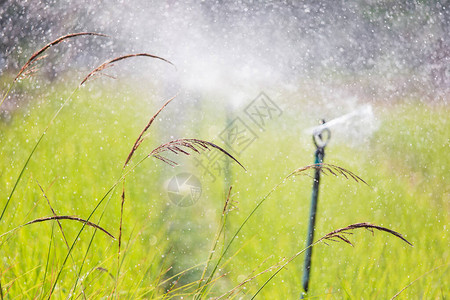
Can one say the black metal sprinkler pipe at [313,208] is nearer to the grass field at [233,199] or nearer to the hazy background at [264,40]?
the grass field at [233,199]

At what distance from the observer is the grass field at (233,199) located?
236 centimetres

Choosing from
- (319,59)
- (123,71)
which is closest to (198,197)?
(123,71)

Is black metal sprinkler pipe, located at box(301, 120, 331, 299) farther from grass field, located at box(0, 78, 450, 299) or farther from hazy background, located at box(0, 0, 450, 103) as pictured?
hazy background, located at box(0, 0, 450, 103)

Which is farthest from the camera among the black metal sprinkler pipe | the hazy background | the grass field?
the hazy background

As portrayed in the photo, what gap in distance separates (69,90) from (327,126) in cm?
190

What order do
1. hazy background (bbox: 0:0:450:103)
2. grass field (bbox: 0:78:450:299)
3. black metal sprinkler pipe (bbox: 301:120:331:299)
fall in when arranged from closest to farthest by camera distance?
black metal sprinkler pipe (bbox: 301:120:331:299)
grass field (bbox: 0:78:450:299)
hazy background (bbox: 0:0:450:103)

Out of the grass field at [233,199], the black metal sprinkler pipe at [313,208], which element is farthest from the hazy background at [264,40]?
the black metal sprinkler pipe at [313,208]

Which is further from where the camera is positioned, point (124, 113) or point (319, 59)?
point (319, 59)

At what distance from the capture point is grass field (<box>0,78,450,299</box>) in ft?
7.75

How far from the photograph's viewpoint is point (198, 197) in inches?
116

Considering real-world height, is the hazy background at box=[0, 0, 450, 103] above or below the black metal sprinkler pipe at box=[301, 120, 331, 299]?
above

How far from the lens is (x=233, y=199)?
2873 millimetres

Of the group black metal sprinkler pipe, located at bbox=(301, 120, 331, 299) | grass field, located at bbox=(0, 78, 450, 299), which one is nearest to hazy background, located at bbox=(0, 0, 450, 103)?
grass field, located at bbox=(0, 78, 450, 299)

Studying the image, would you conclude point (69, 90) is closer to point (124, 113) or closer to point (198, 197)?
point (124, 113)
